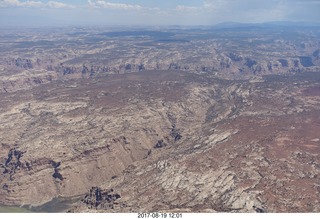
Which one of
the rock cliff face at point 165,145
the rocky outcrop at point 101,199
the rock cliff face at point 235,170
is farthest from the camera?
the rocky outcrop at point 101,199

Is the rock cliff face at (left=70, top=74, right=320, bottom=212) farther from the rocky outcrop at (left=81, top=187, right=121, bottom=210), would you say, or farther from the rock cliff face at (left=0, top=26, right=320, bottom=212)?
the rocky outcrop at (left=81, top=187, right=121, bottom=210)

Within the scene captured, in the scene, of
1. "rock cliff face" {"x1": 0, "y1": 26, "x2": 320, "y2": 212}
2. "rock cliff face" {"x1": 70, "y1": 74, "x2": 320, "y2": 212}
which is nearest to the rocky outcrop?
"rock cliff face" {"x1": 0, "y1": 26, "x2": 320, "y2": 212}

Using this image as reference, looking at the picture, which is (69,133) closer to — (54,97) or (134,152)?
(134,152)

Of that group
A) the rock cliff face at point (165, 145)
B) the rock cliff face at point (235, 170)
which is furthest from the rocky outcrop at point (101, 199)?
the rock cliff face at point (235, 170)

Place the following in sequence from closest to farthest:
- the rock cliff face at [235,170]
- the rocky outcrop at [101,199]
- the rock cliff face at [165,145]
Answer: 1. the rock cliff face at [235,170]
2. the rock cliff face at [165,145]
3. the rocky outcrop at [101,199]

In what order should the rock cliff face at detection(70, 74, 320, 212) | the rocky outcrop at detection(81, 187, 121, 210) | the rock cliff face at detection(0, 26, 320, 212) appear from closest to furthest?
the rock cliff face at detection(70, 74, 320, 212) → the rock cliff face at detection(0, 26, 320, 212) → the rocky outcrop at detection(81, 187, 121, 210)

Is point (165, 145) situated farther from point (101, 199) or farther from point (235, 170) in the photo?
point (235, 170)

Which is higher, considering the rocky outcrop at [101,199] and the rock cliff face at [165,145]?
the rock cliff face at [165,145]

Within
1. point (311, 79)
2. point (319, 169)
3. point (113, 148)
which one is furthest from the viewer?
point (311, 79)

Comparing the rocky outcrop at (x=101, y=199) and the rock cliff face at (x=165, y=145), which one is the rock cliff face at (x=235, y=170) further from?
the rocky outcrop at (x=101, y=199)

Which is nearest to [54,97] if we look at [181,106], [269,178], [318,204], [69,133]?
[69,133]

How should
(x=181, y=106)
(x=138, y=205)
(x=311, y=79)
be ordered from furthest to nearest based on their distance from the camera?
(x=311, y=79)
(x=181, y=106)
(x=138, y=205)
